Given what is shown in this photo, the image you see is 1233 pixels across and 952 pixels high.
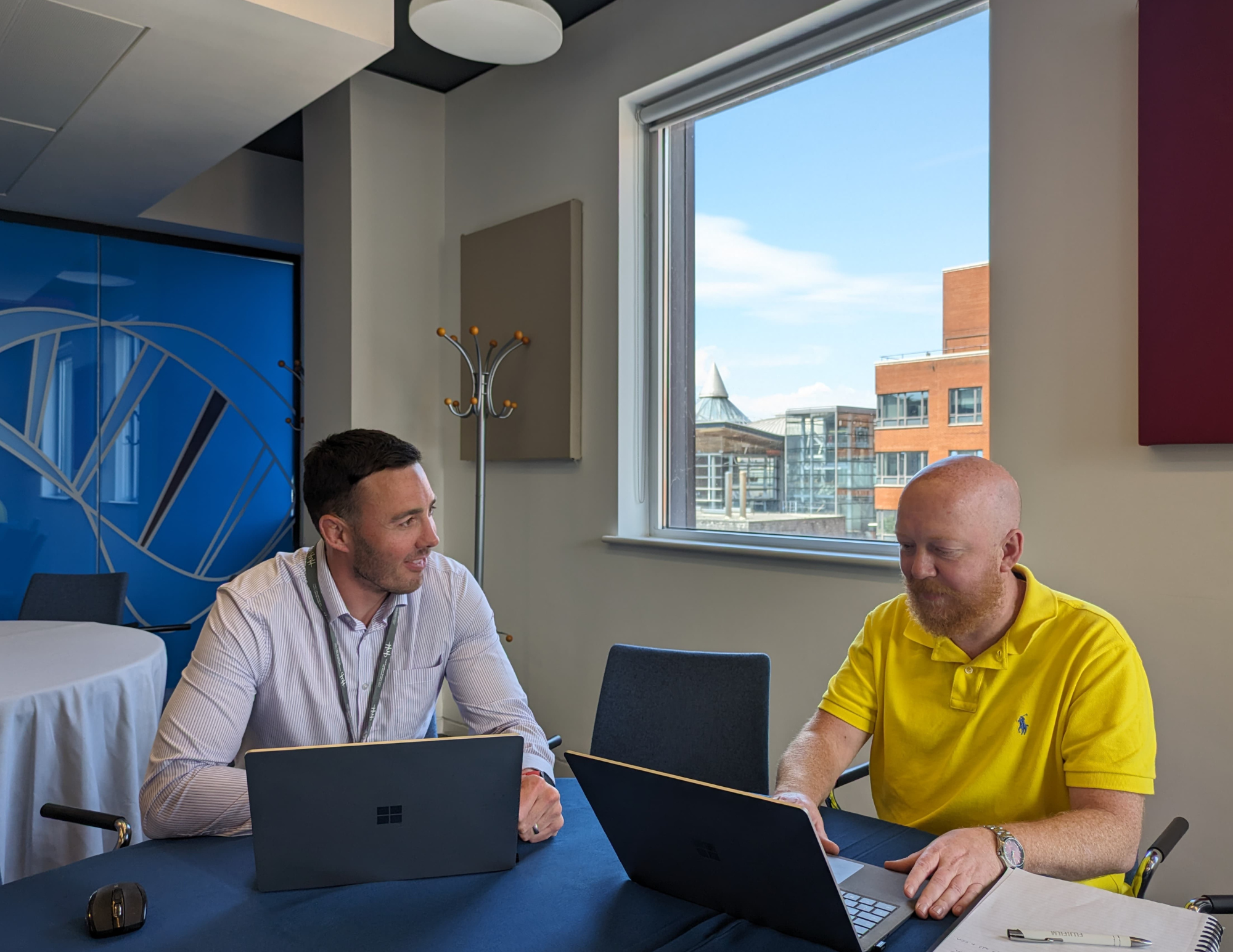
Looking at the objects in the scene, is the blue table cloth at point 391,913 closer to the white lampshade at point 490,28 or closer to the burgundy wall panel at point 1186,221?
the burgundy wall panel at point 1186,221

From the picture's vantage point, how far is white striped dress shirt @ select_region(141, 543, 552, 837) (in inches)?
62.5

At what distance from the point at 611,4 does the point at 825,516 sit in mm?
2309

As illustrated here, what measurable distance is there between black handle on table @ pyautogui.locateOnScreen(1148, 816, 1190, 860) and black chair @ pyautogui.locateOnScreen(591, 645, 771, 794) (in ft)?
2.56

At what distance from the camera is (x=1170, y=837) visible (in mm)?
1687

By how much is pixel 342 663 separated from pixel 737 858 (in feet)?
3.40

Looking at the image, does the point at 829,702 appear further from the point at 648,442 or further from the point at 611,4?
the point at 611,4

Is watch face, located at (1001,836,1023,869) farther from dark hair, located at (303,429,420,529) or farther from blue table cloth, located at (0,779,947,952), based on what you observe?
dark hair, located at (303,429,420,529)

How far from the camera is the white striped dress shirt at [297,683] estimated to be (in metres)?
1.59

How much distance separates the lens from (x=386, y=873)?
1312mm

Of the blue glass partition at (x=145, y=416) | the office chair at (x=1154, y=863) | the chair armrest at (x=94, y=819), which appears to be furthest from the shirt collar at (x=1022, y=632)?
the blue glass partition at (x=145, y=416)

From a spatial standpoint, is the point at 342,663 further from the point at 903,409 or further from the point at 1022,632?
the point at 903,409

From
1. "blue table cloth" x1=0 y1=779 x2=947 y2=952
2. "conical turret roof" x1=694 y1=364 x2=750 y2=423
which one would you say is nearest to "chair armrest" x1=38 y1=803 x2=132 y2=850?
"blue table cloth" x1=0 y1=779 x2=947 y2=952

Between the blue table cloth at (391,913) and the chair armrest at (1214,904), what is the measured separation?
428mm

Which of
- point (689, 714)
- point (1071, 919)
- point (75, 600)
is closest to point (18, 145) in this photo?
point (75, 600)
